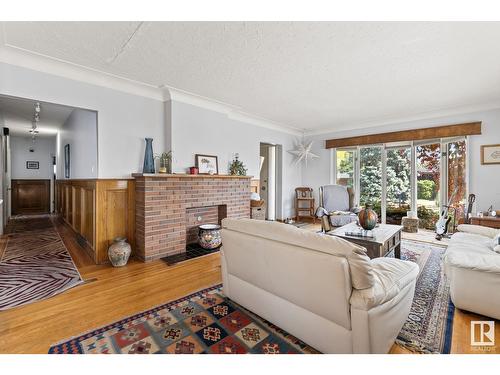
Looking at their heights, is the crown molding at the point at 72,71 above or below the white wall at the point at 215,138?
above

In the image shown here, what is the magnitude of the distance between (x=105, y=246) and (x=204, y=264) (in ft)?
4.41

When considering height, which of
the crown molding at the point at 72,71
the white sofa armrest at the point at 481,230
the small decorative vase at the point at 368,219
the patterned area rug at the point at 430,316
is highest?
the crown molding at the point at 72,71

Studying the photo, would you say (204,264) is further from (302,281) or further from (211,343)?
(302,281)

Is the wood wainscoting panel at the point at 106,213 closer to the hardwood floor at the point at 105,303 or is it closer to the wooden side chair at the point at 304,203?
the hardwood floor at the point at 105,303

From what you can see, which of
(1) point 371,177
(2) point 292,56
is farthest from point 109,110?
(1) point 371,177

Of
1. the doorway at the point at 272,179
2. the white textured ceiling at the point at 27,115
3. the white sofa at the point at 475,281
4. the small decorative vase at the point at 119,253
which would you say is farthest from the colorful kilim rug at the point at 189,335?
the doorway at the point at 272,179

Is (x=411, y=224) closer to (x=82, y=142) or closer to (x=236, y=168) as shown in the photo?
(x=236, y=168)

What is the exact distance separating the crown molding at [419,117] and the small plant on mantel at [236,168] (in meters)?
2.86

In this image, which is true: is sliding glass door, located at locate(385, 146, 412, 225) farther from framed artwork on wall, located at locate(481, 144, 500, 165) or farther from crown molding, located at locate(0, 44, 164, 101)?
crown molding, located at locate(0, 44, 164, 101)

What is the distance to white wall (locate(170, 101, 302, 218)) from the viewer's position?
3709mm

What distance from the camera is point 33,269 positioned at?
9.51 ft

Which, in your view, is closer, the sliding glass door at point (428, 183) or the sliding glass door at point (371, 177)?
the sliding glass door at point (428, 183)

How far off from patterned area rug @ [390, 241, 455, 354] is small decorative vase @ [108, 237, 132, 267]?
298cm

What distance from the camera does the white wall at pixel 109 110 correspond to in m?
2.58
